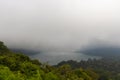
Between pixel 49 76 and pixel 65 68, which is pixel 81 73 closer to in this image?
pixel 65 68

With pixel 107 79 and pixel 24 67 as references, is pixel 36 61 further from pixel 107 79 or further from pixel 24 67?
pixel 107 79

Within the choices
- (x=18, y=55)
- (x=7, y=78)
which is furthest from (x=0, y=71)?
(x=18, y=55)

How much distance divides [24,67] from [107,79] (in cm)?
9318

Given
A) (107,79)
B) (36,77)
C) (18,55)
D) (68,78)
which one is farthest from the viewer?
(107,79)

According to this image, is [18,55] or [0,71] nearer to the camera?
[0,71]

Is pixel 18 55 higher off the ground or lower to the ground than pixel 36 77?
higher

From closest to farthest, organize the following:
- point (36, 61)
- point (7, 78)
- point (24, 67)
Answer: point (7, 78) → point (24, 67) → point (36, 61)

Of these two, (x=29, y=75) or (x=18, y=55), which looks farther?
(x=18, y=55)

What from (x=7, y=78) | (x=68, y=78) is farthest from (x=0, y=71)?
(x=68, y=78)

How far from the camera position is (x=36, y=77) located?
8844cm

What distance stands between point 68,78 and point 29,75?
30.2 meters

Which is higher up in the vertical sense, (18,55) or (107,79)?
(18,55)

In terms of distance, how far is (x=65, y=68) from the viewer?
149 meters

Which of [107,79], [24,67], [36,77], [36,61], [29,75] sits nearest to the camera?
[36,77]
